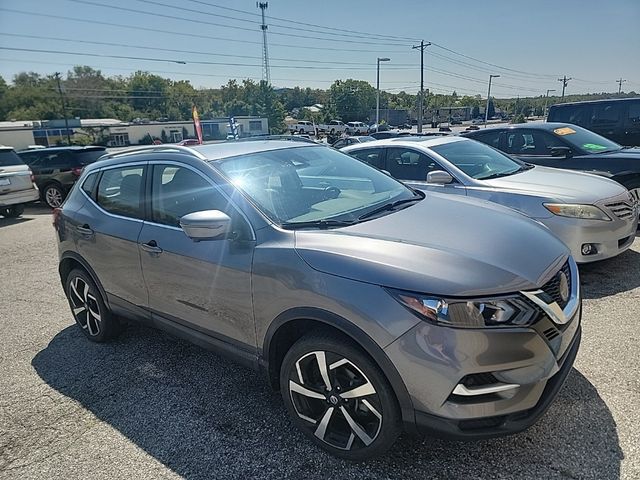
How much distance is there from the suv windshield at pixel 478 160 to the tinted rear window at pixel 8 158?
1003 cm

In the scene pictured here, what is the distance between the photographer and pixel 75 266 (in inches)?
155

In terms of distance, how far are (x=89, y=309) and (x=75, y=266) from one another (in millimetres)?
430

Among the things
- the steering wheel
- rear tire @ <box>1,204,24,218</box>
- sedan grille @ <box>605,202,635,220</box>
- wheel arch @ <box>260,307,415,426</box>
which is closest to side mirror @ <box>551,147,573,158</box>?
sedan grille @ <box>605,202,635,220</box>

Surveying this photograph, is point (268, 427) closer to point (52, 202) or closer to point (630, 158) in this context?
point (630, 158)

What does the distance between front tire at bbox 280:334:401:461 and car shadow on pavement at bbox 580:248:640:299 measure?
120 inches

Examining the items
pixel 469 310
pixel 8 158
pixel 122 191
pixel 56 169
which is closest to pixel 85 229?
pixel 122 191

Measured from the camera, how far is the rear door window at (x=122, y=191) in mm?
3262

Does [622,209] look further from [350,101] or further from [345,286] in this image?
[350,101]

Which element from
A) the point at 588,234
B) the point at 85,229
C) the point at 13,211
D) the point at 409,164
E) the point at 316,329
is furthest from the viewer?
the point at 13,211

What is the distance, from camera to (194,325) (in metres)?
2.87

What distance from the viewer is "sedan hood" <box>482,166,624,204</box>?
4.41 metres

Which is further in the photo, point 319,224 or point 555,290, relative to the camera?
point 319,224

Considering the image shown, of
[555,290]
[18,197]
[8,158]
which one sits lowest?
[18,197]

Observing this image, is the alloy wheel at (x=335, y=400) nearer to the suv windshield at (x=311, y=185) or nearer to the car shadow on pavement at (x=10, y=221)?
the suv windshield at (x=311, y=185)
